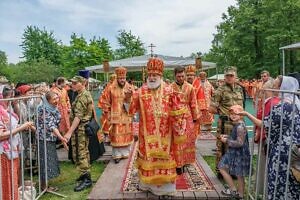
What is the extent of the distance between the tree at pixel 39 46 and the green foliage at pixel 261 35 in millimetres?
30040

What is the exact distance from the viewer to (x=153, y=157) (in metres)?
5.01

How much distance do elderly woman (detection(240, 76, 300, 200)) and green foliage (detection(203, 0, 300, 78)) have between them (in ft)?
94.0

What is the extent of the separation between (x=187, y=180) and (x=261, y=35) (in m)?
30.8

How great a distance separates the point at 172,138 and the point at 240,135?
37.3 inches

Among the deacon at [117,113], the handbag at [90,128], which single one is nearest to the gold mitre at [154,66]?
the handbag at [90,128]

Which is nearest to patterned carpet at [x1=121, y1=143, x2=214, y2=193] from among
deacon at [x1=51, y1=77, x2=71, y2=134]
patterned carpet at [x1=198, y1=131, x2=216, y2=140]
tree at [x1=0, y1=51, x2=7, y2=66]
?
deacon at [x1=51, y1=77, x2=71, y2=134]

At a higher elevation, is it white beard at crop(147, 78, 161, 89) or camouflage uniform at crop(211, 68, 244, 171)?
white beard at crop(147, 78, 161, 89)

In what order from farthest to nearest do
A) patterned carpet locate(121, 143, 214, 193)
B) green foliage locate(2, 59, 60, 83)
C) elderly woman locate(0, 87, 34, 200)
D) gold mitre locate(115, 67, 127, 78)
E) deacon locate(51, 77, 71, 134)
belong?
green foliage locate(2, 59, 60, 83)
deacon locate(51, 77, 71, 134)
gold mitre locate(115, 67, 127, 78)
patterned carpet locate(121, 143, 214, 193)
elderly woman locate(0, 87, 34, 200)

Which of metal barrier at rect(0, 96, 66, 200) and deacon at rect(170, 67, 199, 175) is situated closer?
metal barrier at rect(0, 96, 66, 200)

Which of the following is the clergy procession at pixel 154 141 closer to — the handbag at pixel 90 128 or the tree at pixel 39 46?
the handbag at pixel 90 128

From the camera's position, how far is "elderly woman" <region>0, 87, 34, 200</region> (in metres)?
4.13

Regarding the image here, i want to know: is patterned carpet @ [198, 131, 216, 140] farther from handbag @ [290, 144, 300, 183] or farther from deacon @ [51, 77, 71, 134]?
handbag @ [290, 144, 300, 183]

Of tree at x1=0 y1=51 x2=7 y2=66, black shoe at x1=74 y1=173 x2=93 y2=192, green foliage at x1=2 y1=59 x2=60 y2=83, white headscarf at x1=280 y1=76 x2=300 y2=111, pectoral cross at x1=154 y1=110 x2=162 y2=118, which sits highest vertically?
tree at x1=0 y1=51 x2=7 y2=66

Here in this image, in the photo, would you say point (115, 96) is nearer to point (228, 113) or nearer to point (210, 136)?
point (228, 113)
